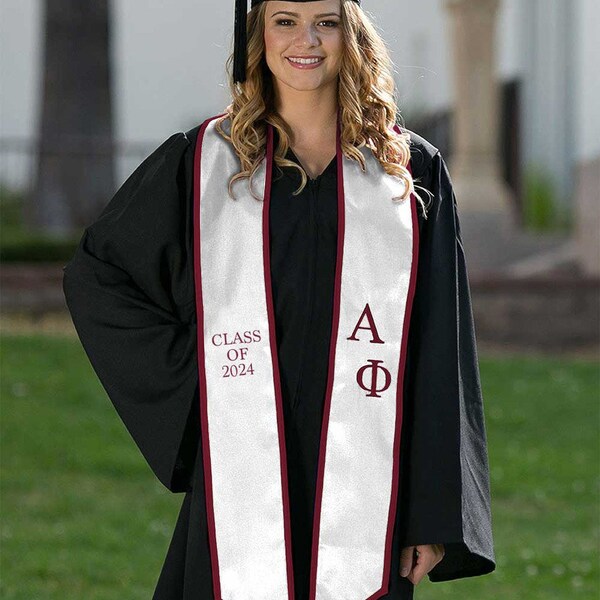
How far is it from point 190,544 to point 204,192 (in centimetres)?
83

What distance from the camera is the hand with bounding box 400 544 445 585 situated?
3090 mm

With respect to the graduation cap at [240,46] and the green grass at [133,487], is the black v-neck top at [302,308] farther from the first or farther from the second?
the green grass at [133,487]

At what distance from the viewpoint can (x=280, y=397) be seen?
122 inches

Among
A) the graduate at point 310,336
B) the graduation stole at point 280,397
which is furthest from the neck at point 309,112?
the graduation stole at point 280,397

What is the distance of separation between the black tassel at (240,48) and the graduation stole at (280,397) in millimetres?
228

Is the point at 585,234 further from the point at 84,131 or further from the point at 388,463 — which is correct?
the point at 388,463

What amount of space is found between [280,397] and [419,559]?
1.62 feet

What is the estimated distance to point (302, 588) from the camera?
3158 mm

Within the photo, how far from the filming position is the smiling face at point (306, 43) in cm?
308

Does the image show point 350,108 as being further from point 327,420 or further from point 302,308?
point 327,420

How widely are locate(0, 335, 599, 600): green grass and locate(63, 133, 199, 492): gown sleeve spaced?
10.7 feet

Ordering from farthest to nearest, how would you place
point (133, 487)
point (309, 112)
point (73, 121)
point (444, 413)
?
1. point (73, 121)
2. point (133, 487)
3. point (309, 112)
4. point (444, 413)

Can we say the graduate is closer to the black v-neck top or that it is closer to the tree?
the black v-neck top

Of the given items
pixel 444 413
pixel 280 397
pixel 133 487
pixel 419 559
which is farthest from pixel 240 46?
pixel 133 487
